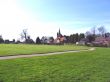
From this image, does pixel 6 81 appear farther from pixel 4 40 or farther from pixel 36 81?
pixel 4 40

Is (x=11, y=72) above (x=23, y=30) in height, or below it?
below

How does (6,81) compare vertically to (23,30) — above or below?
below

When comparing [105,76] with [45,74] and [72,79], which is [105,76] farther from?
[45,74]

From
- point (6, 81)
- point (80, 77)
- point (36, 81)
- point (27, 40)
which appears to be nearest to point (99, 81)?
point (80, 77)

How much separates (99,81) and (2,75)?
4995mm

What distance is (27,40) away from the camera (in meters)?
138

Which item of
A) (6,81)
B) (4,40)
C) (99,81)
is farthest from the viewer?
(4,40)

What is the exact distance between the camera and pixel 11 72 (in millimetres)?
12586

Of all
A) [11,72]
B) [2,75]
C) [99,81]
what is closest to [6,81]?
[2,75]

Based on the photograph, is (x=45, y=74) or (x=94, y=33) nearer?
(x=45, y=74)

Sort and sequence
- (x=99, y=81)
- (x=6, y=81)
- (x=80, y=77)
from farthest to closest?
(x=80, y=77), (x=99, y=81), (x=6, y=81)

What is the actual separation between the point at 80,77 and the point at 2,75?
4.19m

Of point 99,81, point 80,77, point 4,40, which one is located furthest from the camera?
point 4,40

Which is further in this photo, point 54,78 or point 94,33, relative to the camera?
point 94,33
